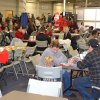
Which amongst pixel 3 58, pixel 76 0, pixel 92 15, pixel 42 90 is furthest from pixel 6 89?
pixel 76 0

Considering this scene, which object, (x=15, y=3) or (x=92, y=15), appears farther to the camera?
(x=15, y=3)

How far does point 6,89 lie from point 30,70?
218 centimetres

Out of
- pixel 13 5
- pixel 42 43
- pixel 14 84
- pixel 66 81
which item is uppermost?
pixel 13 5

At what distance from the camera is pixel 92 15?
18.3 m

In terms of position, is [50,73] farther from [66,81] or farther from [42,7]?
[42,7]

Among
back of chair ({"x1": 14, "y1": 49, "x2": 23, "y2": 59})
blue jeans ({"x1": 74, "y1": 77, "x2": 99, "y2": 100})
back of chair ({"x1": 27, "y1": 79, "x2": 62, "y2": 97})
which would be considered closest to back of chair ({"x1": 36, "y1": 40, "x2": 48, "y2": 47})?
back of chair ({"x1": 14, "y1": 49, "x2": 23, "y2": 59})

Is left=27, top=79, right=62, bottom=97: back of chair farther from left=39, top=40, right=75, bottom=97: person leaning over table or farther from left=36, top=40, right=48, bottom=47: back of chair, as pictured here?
left=36, top=40, right=48, bottom=47: back of chair

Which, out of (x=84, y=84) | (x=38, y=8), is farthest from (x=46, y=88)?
(x=38, y=8)

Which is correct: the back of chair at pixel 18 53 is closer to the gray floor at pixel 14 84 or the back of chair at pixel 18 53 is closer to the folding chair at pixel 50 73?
the gray floor at pixel 14 84

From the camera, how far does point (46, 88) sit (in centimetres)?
323

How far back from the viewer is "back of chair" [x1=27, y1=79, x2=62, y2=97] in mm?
3176

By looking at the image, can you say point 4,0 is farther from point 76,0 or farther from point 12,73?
point 12,73

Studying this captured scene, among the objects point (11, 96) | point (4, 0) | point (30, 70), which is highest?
point (4, 0)

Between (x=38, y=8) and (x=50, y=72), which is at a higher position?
(x=38, y=8)
